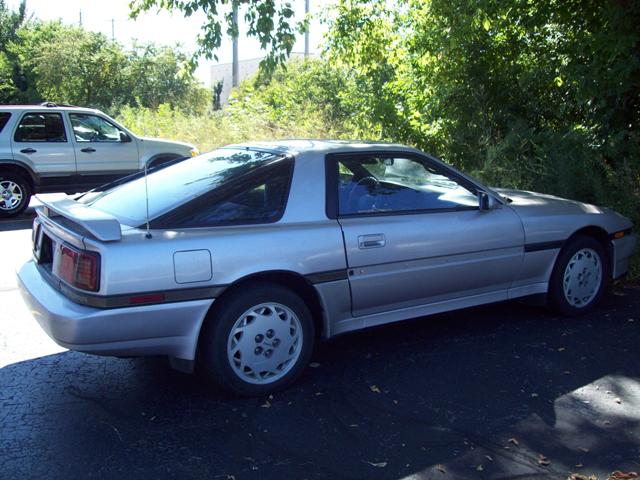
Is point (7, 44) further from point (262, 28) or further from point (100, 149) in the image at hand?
point (262, 28)

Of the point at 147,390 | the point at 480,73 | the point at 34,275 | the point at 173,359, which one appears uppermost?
the point at 480,73

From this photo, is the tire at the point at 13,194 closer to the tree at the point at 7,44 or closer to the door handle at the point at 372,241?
the door handle at the point at 372,241

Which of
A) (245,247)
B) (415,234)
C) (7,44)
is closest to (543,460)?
(415,234)

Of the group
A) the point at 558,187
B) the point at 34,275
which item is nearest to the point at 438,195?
the point at 34,275

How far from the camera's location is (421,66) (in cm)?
1140

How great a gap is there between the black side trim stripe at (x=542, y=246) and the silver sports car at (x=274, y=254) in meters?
0.01

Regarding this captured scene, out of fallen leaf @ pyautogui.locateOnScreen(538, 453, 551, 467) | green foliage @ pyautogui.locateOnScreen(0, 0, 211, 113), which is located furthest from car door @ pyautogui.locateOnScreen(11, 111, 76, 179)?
green foliage @ pyautogui.locateOnScreen(0, 0, 211, 113)

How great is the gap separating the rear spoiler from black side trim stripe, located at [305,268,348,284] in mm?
1204

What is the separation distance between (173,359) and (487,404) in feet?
6.09

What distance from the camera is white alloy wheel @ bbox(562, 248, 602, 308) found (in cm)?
580

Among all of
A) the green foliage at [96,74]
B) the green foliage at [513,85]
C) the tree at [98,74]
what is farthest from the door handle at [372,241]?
the tree at [98,74]

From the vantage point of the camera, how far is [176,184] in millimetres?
4766

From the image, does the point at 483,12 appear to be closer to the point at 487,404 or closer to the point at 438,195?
the point at 438,195

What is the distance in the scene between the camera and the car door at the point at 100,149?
482 inches
